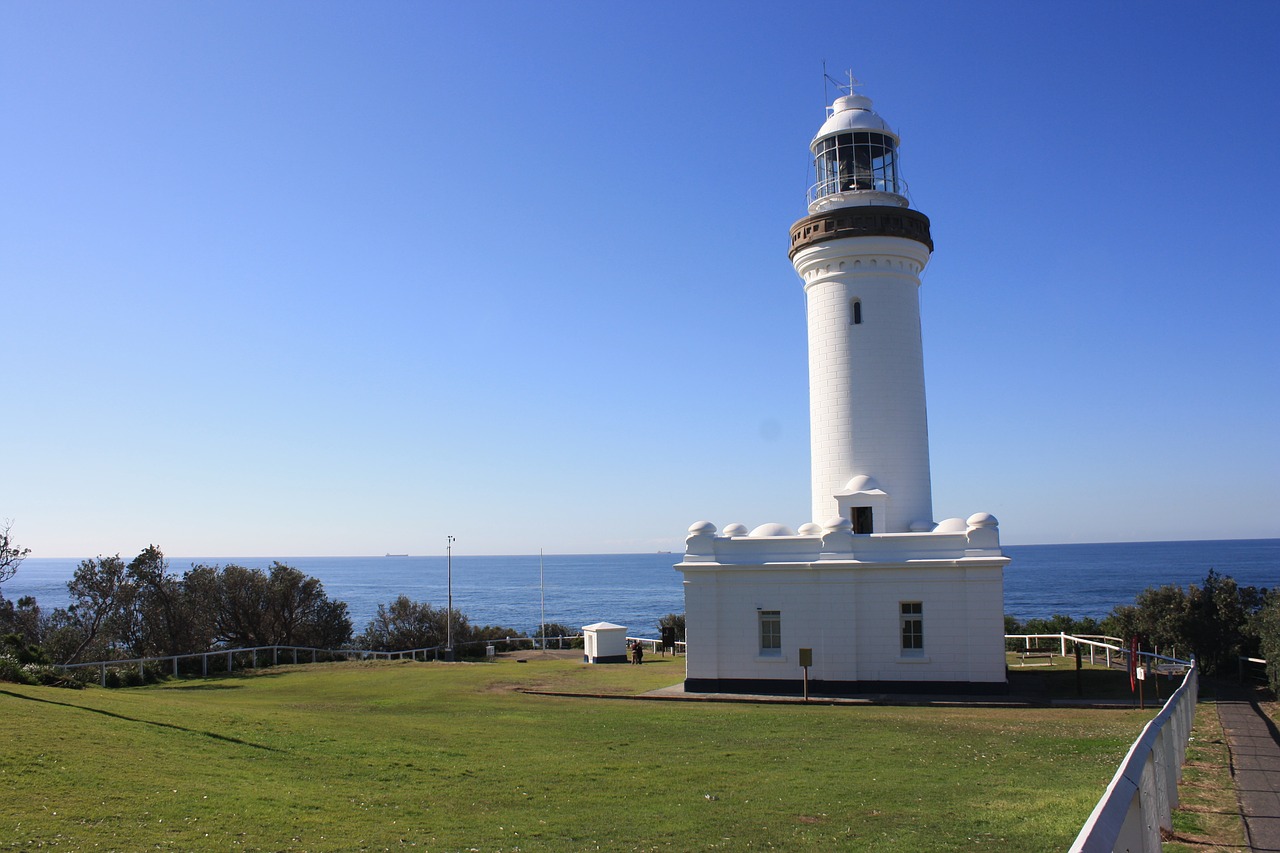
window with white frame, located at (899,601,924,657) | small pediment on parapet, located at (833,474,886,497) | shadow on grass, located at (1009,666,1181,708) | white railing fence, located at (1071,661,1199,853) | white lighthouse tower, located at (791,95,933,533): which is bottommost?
shadow on grass, located at (1009,666,1181,708)

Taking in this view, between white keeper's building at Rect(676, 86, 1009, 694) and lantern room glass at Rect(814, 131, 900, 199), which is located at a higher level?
lantern room glass at Rect(814, 131, 900, 199)

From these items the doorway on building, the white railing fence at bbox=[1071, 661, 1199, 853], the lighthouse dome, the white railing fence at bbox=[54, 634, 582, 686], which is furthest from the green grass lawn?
the lighthouse dome

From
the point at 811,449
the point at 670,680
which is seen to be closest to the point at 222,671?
the point at 670,680

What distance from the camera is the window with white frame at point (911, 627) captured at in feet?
71.3

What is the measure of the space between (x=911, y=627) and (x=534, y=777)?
13.3m

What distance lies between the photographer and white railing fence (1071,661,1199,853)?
3.73 meters

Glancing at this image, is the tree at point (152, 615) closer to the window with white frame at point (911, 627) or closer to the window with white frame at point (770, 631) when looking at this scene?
the window with white frame at point (770, 631)

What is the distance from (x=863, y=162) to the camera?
83.8 feet

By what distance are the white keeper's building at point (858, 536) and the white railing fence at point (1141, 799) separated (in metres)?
12.4

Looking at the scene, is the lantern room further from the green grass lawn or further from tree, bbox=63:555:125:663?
tree, bbox=63:555:125:663

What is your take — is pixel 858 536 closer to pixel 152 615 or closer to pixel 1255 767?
pixel 1255 767

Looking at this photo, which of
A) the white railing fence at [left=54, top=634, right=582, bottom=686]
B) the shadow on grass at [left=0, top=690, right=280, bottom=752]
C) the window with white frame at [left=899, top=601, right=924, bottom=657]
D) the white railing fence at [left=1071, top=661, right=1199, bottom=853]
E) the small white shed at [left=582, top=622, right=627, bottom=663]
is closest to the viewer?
the white railing fence at [left=1071, top=661, right=1199, bottom=853]

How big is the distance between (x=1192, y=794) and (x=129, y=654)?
36277mm

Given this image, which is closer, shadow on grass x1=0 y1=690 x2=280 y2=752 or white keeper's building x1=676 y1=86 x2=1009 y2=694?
shadow on grass x1=0 y1=690 x2=280 y2=752
